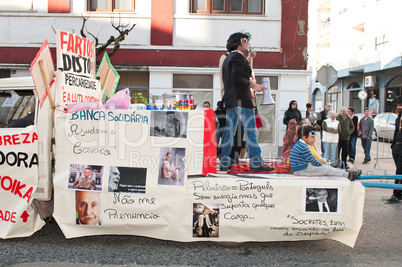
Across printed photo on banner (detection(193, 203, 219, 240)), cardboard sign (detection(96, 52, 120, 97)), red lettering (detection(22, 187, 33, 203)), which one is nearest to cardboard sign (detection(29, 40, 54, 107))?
red lettering (detection(22, 187, 33, 203))

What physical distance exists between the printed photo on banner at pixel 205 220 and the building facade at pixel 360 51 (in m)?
18.4

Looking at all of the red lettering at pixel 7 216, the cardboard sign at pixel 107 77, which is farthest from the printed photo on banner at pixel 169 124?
the cardboard sign at pixel 107 77

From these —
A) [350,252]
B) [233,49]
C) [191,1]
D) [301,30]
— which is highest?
[191,1]

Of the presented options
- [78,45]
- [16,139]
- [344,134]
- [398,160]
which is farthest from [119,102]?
[344,134]

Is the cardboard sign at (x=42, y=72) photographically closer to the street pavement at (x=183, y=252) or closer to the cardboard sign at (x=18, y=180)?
the cardboard sign at (x=18, y=180)

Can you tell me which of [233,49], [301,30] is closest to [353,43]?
[301,30]

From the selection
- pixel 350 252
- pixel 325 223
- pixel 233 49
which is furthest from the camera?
pixel 233 49

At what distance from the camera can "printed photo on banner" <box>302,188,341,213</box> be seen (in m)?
3.94

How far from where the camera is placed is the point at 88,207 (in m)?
4.12

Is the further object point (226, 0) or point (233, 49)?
point (226, 0)

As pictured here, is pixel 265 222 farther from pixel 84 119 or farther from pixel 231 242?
pixel 84 119

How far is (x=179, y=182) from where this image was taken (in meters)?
4.02

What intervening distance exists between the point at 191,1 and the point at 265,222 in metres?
10.6

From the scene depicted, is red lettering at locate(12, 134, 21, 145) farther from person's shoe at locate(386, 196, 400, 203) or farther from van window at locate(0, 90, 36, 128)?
person's shoe at locate(386, 196, 400, 203)
